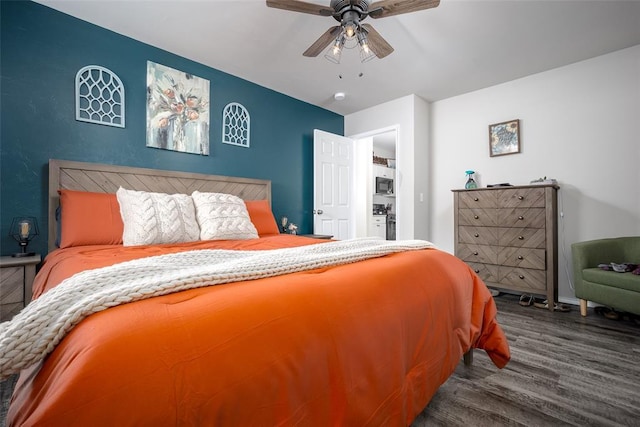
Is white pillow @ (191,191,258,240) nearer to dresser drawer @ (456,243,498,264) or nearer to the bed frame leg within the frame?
the bed frame leg

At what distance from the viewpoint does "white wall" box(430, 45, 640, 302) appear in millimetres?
2822

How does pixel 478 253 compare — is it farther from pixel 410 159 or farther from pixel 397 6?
pixel 397 6

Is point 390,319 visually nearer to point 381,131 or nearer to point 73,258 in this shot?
point 73,258

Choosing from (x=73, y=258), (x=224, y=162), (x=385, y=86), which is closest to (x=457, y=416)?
(x=73, y=258)

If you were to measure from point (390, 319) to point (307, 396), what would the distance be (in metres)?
0.41

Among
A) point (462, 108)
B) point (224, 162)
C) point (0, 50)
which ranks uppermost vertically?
point (462, 108)

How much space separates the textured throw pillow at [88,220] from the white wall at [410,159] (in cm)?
326

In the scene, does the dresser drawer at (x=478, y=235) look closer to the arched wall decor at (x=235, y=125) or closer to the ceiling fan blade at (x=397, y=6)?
the ceiling fan blade at (x=397, y=6)

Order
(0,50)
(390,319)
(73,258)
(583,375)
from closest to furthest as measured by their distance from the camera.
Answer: (390,319) → (73,258) → (583,375) → (0,50)

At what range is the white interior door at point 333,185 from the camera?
4070 mm

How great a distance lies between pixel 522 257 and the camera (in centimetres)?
Answer: 299

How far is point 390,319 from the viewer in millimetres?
1014

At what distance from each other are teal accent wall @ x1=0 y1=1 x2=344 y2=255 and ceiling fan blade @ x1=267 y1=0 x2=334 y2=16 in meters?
1.20

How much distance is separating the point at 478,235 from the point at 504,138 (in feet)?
4.29
